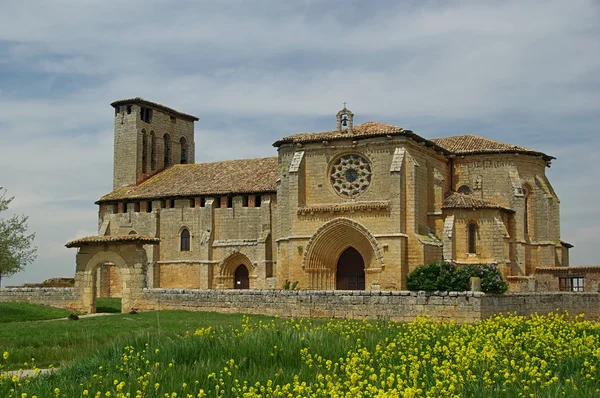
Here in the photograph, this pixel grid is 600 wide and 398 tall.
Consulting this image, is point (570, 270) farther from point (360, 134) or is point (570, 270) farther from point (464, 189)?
point (360, 134)

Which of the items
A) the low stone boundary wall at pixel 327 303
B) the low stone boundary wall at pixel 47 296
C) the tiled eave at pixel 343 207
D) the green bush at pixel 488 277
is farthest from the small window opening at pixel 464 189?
the low stone boundary wall at pixel 47 296

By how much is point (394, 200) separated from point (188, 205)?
48.2 feet

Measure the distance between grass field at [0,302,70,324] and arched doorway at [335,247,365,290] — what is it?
559 inches

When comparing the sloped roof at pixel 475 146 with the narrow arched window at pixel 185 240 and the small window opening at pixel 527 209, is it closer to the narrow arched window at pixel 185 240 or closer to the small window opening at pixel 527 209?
the small window opening at pixel 527 209

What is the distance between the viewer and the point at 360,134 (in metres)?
37.6

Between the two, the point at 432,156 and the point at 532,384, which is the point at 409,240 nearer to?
the point at 432,156

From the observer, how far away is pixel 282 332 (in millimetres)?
14789

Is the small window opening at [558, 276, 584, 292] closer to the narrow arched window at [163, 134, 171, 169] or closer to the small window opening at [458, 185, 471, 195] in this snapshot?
the small window opening at [458, 185, 471, 195]

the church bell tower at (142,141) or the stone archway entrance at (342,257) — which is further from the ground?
the church bell tower at (142,141)

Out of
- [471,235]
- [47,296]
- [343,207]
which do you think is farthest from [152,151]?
[471,235]

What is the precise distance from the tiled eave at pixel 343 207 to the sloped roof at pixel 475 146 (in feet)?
24.5

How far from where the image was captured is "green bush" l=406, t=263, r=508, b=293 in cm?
3176

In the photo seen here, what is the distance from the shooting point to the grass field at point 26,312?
89.2 feet

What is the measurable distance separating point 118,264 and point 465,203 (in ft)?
55.6
